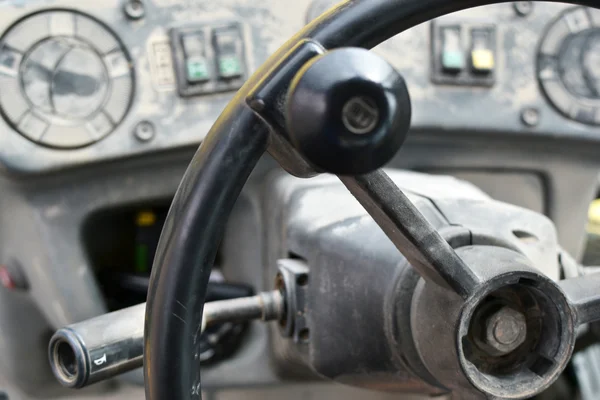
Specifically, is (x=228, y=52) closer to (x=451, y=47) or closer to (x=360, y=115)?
(x=451, y=47)

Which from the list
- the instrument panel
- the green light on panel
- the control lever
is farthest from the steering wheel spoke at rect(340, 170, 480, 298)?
the green light on panel

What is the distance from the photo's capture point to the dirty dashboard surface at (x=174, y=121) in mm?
Answer: 728

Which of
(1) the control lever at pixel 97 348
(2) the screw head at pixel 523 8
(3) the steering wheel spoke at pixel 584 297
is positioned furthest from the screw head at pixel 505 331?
(2) the screw head at pixel 523 8

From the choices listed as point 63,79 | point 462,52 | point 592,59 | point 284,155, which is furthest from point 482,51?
point 284,155

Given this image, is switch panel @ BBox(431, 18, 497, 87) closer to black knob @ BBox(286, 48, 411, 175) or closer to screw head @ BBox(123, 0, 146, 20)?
screw head @ BBox(123, 0, 146, 20)

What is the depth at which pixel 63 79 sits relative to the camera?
723mm

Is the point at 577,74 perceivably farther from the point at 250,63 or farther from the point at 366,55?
the point at 366,55

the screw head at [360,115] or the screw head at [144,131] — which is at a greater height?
the screw head at [360,115]

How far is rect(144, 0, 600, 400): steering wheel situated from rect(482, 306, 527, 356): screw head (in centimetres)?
8

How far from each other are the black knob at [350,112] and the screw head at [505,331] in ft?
0.59

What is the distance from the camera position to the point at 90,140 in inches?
29.2

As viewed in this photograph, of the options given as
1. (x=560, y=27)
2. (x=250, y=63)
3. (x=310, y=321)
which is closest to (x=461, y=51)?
(x=560, y=27)

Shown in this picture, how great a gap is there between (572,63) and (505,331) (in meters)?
0.53

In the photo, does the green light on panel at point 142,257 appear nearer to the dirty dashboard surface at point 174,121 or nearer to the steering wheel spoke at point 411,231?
the dirty dashboard surface at point 174,121
